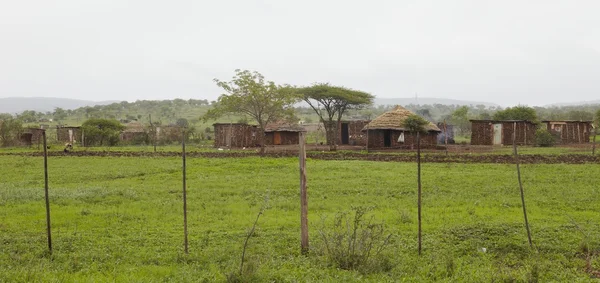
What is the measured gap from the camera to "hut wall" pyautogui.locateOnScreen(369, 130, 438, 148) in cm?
3356

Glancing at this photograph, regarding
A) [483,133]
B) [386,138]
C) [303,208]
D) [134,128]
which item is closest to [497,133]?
[483,133]

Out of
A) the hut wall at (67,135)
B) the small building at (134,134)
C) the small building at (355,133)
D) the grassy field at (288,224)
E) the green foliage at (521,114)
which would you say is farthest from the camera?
the small building at (134,134)

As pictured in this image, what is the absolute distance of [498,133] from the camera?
35625 millimetres

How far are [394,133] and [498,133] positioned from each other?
8.63 meters

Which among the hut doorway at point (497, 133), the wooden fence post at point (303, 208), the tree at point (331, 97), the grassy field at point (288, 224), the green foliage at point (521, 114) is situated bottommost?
the grassy field at point (288, 224)

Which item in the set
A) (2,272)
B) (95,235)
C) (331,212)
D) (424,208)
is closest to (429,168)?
(424,208)

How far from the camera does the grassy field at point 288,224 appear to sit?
20.0 feet

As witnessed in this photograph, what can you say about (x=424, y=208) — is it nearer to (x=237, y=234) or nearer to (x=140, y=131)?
(x=237, y=234)

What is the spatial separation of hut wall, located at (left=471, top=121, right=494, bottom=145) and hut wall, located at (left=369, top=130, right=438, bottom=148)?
352cm

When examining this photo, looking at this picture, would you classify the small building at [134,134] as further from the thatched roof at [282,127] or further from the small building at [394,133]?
the small building at [394,133]

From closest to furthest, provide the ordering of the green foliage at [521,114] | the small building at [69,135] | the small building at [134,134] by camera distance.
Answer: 1. the green foliage at [521,114]
2. the small building at [69,135]
3. the small building at [134,134]

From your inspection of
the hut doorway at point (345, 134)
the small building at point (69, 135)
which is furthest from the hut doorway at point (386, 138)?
the small building at point (69, 135)

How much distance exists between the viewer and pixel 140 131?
4375 centimetres

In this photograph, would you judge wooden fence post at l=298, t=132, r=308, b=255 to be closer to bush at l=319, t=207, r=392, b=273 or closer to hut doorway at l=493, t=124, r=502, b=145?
bush at l=319, t=207, r=392, b=273
